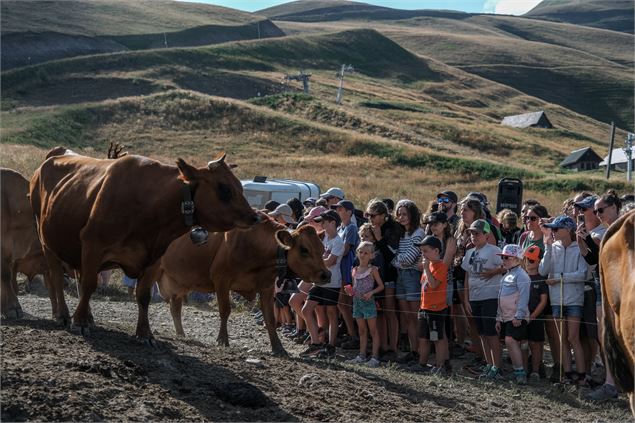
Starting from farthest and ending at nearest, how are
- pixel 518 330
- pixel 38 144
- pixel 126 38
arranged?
pixel 126 38 → pixel 38 144 → pixel 518 330

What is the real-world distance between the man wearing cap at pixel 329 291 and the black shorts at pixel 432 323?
6.24 ft

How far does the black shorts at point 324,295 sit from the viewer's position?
48.0ft

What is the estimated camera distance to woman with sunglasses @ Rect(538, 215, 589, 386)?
40.9ft

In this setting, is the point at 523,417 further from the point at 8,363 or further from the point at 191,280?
the point at 191,280

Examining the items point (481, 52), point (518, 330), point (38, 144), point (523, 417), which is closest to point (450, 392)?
point (523, 417)

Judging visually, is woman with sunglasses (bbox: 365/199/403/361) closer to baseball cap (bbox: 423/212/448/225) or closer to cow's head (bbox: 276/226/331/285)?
baseball cap (bbox: 423/212/448/225)

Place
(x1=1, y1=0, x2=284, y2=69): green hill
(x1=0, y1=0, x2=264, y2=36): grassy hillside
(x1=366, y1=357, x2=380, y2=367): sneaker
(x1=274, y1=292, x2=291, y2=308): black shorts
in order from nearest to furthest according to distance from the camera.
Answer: (x1=366, y1=357, x2=380, y2=367): sneaker, (x1=274, y1=292, x2=291, y2=308): black shorts, (x1=1, y1=0, x2=284, y2=69): green hill, (x1=0, y1=0, x2=264, y2=36): grassy hillside

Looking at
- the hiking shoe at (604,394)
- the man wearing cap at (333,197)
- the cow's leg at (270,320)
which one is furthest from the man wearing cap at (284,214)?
the hiking shoe at (604,394)

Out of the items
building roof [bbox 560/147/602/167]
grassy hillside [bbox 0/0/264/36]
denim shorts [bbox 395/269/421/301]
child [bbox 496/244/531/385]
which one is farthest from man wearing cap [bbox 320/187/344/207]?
grassy hillside [bbox 0/0/264/36]

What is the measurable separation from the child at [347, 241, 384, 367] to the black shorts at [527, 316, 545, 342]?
2181 mm

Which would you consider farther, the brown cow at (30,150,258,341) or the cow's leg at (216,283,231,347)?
the cow's leg at (216,283,231,347)

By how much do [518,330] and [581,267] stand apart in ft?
3.83

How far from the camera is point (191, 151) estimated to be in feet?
200

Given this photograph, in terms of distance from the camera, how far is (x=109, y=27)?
140m
